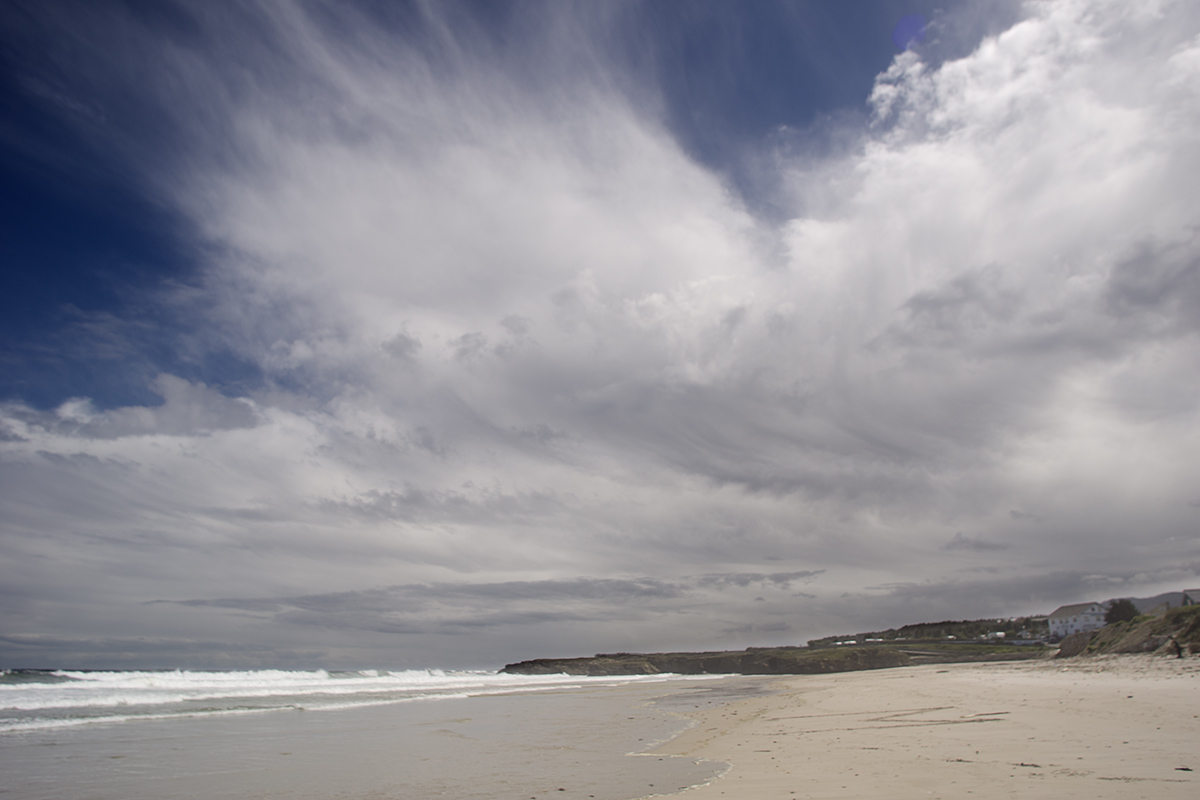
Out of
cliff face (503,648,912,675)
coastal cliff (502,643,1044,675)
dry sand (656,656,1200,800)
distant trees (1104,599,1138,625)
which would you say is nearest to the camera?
dry sand (656,656,1200,800)

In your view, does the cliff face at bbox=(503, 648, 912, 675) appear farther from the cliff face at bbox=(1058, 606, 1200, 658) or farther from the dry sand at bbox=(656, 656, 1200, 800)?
the dry sand at bbox=(656, 656, 1200, 800)

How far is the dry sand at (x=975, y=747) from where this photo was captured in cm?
759

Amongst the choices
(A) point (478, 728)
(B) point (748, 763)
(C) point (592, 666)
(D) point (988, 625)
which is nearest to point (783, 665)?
(C) point (592, 666)

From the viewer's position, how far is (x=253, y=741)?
55.1ft

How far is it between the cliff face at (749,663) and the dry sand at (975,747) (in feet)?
285

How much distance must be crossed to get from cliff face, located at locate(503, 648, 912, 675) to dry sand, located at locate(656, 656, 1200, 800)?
86.8m

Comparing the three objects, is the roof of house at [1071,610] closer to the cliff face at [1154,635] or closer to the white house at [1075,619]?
the white house at [1075,619]

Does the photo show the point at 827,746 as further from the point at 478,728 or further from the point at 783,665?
the point at 783,665

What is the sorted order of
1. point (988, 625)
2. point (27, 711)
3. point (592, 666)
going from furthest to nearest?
point (988, 625) → point (592, 666) → point (27, 711)

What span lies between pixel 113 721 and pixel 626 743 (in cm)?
1944

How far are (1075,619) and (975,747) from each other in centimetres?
14061

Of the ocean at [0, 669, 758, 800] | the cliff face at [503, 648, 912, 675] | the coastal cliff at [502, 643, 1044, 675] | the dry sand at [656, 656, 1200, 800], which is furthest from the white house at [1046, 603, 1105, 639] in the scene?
the ocean at [0, 669, 758, 800]

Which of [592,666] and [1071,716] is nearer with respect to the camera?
[1071,716]

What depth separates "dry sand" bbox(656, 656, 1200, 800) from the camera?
7.59 metres
